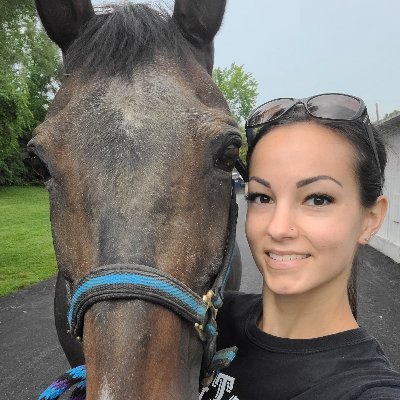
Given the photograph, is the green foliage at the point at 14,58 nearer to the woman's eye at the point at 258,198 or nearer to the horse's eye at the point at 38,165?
the horse's eye at the point at 38,165

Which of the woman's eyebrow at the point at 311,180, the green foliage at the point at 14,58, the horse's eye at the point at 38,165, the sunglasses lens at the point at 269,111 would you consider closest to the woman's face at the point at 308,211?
the woman's eyebrow at the point at 311,180

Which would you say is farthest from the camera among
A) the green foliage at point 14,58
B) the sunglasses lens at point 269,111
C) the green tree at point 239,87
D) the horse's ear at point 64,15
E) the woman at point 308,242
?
the green tree at point 239,87

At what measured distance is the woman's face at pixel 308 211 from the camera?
4.88 feet

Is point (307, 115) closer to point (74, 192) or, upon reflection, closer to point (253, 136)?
point (253, 136)

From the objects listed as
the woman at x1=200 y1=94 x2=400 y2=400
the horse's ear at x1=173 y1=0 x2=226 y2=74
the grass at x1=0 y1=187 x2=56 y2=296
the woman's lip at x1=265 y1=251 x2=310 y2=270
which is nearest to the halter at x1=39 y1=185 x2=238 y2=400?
the woman at x1=200 y1=94 x2=400 y2=400

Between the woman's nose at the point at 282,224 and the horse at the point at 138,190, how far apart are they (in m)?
0.26

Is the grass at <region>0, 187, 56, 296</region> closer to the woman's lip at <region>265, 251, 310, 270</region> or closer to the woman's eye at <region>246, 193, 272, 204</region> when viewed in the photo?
the woman's eye at <region>246, 193, 272, 204</region>

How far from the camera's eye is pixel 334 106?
1.63 meters

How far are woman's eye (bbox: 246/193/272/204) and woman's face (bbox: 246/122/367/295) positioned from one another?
5 centimetres

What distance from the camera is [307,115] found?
5.31 ft

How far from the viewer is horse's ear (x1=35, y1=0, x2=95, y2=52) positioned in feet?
7.23

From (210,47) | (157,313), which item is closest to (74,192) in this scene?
(157,313)

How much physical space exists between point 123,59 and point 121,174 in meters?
0.61

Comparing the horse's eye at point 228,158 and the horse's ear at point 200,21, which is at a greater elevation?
the horse's ear at point 200,21
